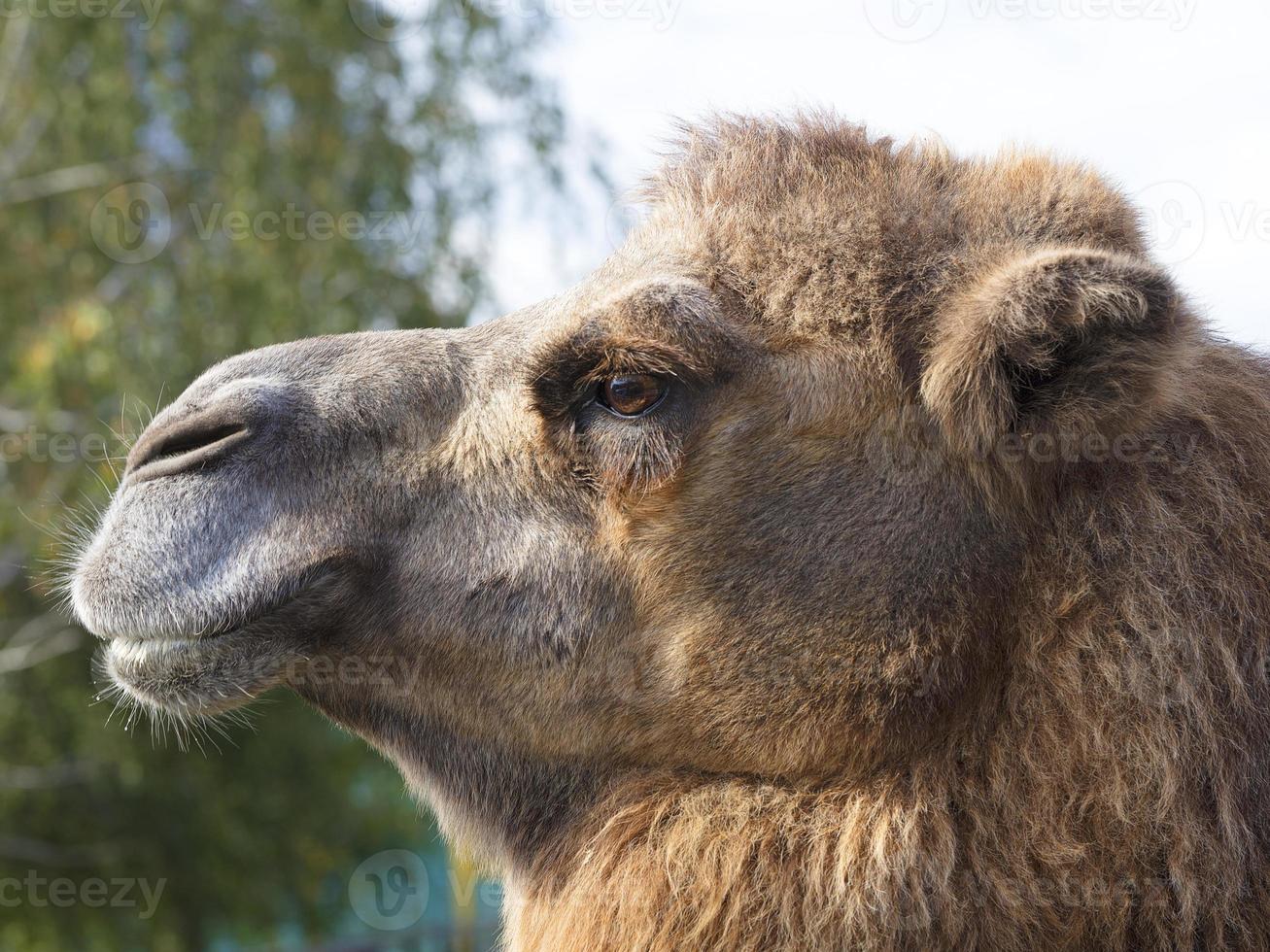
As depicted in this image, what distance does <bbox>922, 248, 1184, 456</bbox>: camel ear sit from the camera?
7.99 feet

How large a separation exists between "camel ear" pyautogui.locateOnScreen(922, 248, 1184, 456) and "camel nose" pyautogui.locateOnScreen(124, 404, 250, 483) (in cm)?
158

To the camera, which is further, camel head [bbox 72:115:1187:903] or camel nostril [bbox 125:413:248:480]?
camel nostril [bbox 125:413:248:480]

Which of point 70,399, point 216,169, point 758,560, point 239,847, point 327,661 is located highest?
point 758,560

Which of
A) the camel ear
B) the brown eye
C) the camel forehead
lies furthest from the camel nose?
the camel ear

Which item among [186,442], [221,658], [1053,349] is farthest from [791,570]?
[186,442]

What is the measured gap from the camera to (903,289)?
274cm

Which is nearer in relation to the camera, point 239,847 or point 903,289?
point 903,289

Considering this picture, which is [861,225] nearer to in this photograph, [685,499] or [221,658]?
[685,499]

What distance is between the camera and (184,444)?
287 cm

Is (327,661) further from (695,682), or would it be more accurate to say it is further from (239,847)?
(239,847)

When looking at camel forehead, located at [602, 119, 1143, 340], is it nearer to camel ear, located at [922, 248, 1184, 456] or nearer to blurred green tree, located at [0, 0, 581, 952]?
camel ear, located at [922, 248, 1184, 456]

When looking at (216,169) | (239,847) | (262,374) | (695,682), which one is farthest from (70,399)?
(695,682)

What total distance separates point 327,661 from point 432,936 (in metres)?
8.11

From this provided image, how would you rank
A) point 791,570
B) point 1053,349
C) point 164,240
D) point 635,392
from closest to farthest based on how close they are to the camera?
point 1053,349 < point 791,570 < point 635,392 < point 164,240
